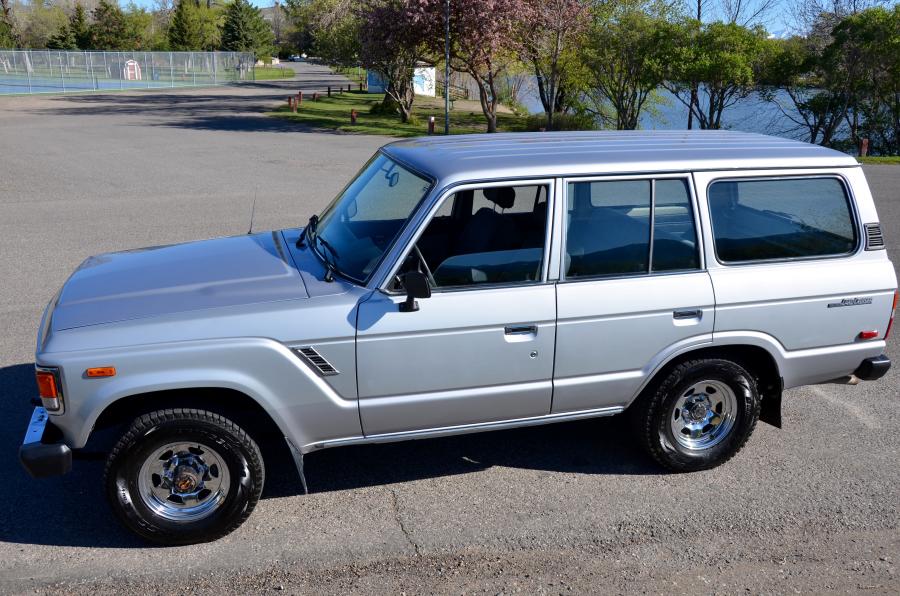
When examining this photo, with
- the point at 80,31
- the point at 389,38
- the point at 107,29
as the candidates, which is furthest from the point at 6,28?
the point at 389,38

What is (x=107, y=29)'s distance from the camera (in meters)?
66.1

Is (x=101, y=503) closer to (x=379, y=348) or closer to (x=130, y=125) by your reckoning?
(x=379, y=348)

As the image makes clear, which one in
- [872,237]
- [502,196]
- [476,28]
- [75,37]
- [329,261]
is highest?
[75,37]

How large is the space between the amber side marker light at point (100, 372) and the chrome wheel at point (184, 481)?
19.2 inches

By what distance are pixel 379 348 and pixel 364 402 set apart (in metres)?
0.31

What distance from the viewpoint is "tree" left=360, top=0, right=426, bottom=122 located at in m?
26.1

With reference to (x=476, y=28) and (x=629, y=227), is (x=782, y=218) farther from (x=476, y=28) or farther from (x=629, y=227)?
(x=476, y=28)

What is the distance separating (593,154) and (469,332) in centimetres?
132

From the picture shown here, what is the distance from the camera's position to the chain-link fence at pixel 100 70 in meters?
45.1

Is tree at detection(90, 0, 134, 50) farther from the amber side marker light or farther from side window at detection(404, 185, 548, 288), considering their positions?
the amber side marker light

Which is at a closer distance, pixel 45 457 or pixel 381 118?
pixel 45 457

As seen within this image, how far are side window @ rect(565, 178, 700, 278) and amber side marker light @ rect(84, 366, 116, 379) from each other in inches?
96.4

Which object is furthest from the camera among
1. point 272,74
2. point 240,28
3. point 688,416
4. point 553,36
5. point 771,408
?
point 240,28

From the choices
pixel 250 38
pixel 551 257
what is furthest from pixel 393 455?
pixel 250 38
